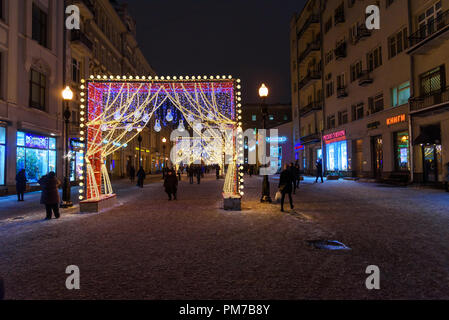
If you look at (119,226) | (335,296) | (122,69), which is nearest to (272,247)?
(335,296)

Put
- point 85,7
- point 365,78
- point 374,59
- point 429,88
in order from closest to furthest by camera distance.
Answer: point 429,88 → point 85,7 → point 374,59 → point 365,78

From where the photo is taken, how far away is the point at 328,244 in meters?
6.30

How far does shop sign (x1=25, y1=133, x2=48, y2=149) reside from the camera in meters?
19.2

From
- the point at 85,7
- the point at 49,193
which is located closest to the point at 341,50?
the point at 85,7

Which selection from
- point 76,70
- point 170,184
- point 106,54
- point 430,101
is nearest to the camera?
point 170,184

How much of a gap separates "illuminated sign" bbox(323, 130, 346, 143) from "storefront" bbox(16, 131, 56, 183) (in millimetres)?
25560

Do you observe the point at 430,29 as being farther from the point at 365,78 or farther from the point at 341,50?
the point at 341,50

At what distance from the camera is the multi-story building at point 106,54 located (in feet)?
83.0

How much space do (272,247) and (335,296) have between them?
2358 mm

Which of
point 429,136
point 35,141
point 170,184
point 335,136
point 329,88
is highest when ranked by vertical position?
point 329,88

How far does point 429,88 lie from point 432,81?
46cm

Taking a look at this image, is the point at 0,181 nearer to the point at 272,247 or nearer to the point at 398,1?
the point at 272,247

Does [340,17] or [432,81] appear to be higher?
[340,17]

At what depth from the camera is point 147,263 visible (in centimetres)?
514
